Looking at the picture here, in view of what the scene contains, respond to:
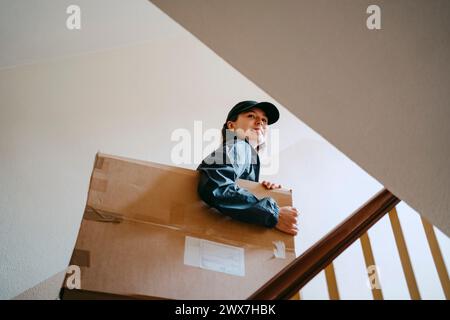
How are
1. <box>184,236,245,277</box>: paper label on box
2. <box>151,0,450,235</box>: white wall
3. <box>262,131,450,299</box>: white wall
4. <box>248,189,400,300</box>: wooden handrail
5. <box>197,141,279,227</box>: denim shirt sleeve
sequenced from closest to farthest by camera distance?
<box>248,189,400,300</box>: wooden handrail
<box>151,0,450,235</box>: white wall
<box>184,236,245,277</box>: paper label on box
<box>197,141,279,227</box>: denim shirt sleeve
<box>262,131,450,299</box>: white wall

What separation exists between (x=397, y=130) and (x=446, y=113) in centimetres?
14

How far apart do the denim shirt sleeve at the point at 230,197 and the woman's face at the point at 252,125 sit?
35cm

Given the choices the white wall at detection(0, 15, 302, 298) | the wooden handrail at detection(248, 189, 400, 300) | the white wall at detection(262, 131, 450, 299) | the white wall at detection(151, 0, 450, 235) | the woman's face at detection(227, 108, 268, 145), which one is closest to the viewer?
the wooden handrail at detection(248, 189, 400, 300)

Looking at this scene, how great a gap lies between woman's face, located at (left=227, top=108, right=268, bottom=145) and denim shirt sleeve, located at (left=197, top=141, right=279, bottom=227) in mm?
346

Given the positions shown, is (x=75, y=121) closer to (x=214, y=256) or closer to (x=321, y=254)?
(x=214, y=256)

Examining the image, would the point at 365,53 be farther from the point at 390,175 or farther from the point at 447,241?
the point at 447,241

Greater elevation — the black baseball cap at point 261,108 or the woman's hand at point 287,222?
the black baseball cap at point 261,108

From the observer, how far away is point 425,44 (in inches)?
43.3

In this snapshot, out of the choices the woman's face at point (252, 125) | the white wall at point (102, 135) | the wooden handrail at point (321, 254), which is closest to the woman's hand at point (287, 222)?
the wooden handrail at point (321, 254)

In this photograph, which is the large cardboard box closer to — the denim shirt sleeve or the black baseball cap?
the denim shirt sleeve

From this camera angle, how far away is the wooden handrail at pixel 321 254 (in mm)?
840

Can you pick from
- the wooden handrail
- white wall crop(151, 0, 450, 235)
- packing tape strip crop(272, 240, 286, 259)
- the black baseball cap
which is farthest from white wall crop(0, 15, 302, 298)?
the wooden handrail

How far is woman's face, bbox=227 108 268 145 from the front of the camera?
5.78 feet

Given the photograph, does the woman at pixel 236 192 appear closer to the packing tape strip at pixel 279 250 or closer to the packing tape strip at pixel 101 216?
the packing tape strip at pixel 279 250
